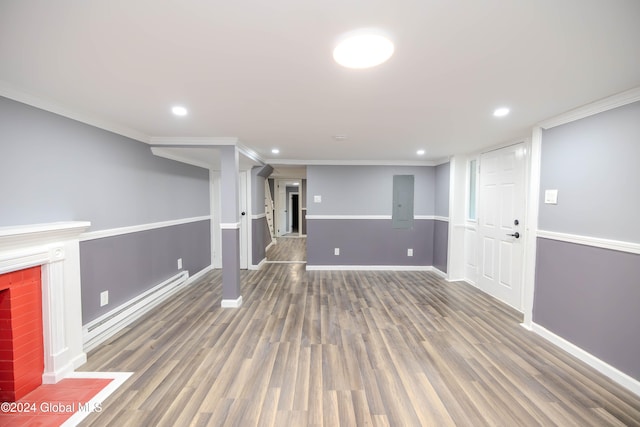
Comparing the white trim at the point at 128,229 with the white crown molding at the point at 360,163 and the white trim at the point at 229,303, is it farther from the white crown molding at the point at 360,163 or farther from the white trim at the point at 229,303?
the white crown molding at the point at 360,163

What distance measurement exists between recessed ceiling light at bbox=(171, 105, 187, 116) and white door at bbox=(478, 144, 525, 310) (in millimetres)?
3755

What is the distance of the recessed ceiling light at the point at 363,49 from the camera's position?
1.18 meters

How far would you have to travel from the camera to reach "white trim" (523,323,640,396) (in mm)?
1750

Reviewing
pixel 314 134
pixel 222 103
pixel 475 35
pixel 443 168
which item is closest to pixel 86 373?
pixel 222 103

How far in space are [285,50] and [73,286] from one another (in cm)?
238

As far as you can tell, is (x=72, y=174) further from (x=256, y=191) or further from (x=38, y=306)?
(x=256, y=191)

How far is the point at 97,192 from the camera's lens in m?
2.37

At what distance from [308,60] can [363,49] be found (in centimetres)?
31

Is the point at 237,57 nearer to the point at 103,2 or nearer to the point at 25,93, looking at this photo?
the point at 103,2

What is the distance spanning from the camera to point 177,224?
367 cm

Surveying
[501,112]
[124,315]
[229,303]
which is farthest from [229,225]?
[501,112]

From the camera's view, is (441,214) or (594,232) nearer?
(594,232)

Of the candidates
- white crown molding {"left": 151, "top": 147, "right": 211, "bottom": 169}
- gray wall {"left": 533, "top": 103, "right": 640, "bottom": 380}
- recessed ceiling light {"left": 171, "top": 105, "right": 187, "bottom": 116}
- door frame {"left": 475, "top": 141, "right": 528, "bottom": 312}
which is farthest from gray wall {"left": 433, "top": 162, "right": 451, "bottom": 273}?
white crown molding {"left": 151, "top": 147, "right": 211, "bottom": 169}

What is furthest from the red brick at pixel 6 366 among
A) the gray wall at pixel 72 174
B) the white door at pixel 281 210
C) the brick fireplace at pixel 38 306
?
the white door at pixel 281 210
